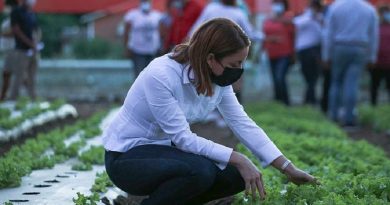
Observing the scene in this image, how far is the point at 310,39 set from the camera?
534 inches

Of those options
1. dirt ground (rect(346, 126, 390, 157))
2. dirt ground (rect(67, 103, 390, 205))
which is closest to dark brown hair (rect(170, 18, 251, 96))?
dirt ground (rect(67, 103, 390, 205))

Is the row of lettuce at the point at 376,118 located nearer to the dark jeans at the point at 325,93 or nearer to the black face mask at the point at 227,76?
the dark jeans at the point at 325,93

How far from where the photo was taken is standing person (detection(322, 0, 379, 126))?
11.1 metres

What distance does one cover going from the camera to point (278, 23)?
13.5 metres

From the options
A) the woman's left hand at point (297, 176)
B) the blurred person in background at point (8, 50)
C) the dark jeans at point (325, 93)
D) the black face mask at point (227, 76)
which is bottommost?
the dark jeans at point (325, 93)

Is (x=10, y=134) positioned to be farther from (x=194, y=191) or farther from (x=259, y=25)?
(x=259, y=25)

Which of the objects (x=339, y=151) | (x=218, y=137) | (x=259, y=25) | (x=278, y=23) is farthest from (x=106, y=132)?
(x=259, y=25)

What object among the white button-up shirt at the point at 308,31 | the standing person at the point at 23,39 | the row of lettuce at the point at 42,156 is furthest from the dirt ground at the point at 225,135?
the white button-up shirt at the point at 308,31

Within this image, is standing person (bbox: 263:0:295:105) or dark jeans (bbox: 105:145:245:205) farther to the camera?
standing person (bbox: 263:0:295:105)

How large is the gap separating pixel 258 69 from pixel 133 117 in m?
12.7

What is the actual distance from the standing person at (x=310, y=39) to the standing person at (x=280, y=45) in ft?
0.65

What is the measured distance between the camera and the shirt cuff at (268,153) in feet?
15.0

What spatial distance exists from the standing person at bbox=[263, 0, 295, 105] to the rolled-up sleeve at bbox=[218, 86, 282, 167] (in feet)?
28.0

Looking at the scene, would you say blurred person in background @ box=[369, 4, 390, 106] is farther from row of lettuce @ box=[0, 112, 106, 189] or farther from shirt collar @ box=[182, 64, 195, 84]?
shirt collar @ box=[182, 64, 195, 84]
